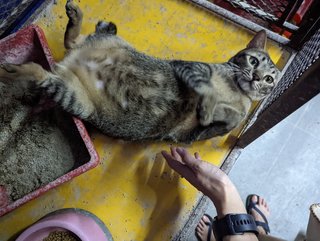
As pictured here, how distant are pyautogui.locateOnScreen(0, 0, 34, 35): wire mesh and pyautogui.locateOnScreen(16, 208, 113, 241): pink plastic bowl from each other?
94cm

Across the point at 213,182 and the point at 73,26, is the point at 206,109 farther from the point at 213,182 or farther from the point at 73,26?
the point at 73,26

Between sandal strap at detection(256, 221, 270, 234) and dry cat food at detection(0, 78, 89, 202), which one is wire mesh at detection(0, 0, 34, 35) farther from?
sandal strap at detection(256, 221, 270, 234)

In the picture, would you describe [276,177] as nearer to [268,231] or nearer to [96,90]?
[268,231]

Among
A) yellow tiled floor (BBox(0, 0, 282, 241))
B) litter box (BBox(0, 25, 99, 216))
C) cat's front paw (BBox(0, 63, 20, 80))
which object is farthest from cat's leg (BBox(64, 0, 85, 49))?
cat's front paw (BBox(0, 63, 20, 80))

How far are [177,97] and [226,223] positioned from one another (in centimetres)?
53

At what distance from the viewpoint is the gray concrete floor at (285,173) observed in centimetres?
198

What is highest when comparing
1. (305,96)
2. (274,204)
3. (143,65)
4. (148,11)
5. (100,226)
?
(305,96)

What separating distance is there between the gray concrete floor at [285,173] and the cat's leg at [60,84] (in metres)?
1.01

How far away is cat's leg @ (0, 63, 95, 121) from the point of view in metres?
1.25

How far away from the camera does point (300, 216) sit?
6.49 ft

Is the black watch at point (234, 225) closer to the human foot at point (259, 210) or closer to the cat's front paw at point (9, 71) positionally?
the human foot at point (259, 210)

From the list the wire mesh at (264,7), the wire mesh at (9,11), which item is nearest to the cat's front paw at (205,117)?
the wire mesh at (264,7)

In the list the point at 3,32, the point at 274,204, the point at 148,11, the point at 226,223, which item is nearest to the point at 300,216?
the point at 274,204

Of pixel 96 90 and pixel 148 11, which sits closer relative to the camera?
pixel 96 90
